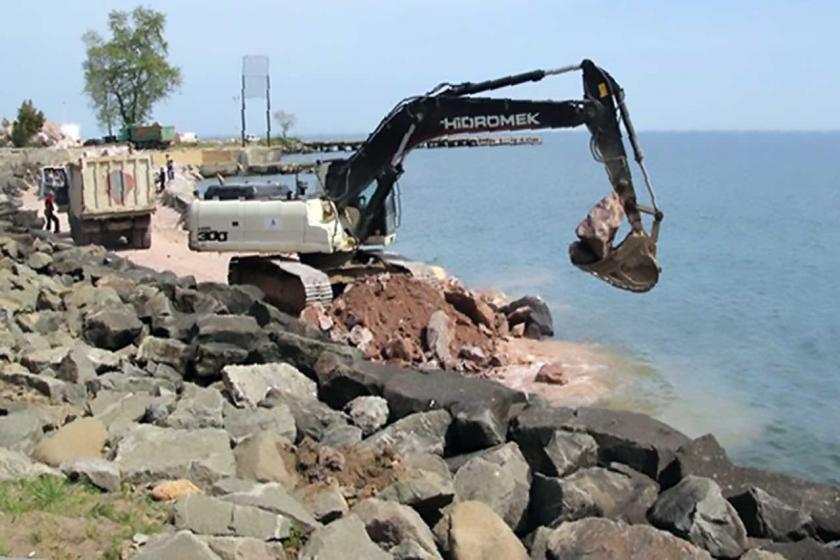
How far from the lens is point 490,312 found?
17109mm

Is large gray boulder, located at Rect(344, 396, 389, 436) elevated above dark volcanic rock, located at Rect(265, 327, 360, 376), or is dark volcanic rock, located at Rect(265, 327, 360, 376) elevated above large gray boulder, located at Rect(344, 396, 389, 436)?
dark volcanic rock, located at Rect(265, 327, 360, 376)

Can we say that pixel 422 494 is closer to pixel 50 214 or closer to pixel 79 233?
pixel 79 233

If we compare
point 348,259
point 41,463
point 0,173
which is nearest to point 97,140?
point 0,173

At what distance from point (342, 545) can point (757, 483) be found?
331cm

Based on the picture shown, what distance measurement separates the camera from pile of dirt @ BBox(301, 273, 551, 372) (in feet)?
49.0

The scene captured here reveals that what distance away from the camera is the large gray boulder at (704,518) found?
6.39 m

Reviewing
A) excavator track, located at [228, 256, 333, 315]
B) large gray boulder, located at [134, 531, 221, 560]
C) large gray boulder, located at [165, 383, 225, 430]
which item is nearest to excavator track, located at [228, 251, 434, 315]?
excavator track, located at [228, 256, 333, 315]

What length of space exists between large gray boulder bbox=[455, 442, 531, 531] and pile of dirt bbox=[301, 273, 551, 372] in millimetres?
7386

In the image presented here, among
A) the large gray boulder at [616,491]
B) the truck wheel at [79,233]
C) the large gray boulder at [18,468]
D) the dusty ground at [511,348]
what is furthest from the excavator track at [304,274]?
the large gray boulder at [18,468]

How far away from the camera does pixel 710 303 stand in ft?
78.3

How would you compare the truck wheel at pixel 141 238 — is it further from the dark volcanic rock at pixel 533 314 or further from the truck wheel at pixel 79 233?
the dark volcanic rock at pixel 533 314

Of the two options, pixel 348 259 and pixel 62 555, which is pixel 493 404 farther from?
pixel 348 259

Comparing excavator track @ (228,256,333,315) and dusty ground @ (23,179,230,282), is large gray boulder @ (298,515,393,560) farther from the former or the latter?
dusty ground @ (23,179,230,282)

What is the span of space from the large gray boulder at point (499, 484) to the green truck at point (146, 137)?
6317 cm
